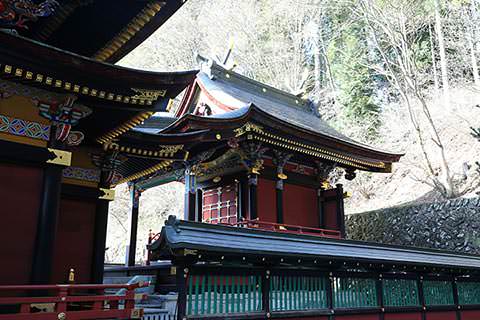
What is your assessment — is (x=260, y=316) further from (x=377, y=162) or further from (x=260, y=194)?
(x=377, y=162)

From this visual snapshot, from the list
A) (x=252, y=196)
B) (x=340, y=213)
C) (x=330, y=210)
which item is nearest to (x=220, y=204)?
(x=252, y=196)

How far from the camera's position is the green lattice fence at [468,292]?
35.4 feet

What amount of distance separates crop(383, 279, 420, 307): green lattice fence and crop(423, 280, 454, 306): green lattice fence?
1.40 feet

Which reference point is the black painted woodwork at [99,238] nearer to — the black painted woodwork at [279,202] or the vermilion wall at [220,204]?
the vermilion wall at [220,204]

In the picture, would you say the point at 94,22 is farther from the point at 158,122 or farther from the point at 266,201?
the point at 158,122

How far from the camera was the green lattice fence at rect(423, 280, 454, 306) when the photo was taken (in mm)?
9945

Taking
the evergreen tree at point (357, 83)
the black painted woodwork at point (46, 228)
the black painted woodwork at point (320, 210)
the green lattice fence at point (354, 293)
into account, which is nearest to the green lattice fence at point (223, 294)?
the green lattice fence at point (354, 293)

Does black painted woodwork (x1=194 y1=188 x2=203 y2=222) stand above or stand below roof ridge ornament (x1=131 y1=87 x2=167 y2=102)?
below

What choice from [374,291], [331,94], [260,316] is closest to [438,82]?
[331,94]

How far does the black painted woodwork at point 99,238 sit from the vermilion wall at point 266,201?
5557mm

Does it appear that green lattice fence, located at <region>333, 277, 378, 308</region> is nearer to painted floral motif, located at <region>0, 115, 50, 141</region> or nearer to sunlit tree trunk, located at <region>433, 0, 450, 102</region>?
painted floral motif, located at <region>0, 115, 50, 141</region>

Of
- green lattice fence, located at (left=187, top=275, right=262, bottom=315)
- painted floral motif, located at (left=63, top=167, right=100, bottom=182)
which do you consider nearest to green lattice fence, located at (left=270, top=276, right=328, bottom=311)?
green lattice fence, located at (left=187, top=275, right=262, bottom=315)

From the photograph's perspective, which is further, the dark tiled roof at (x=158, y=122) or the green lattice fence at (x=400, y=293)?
the dark tiled roof at (x=158, y=122)

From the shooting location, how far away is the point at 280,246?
7230 millimetres
